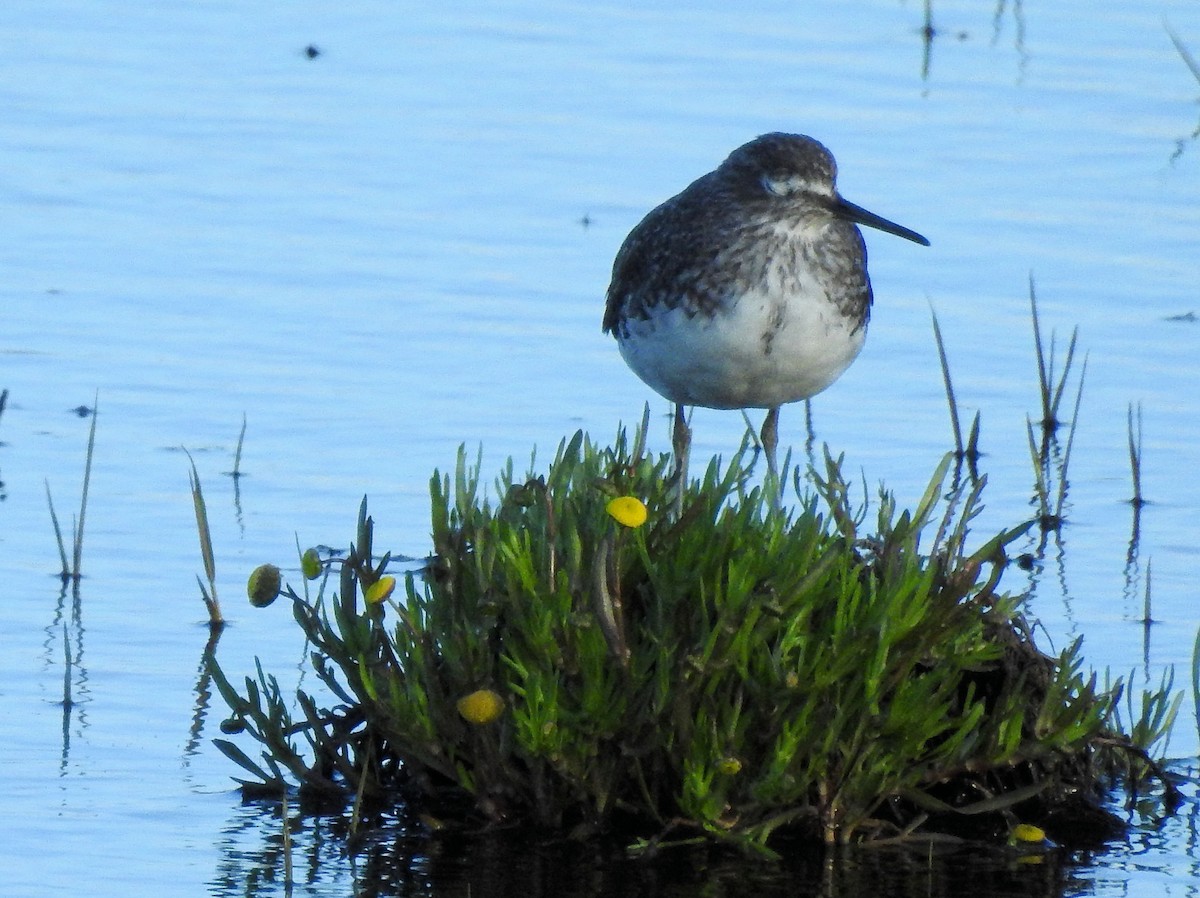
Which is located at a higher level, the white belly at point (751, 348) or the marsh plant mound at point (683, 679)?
the white belly at point (751, 348)

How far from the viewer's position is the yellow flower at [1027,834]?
6.61 m

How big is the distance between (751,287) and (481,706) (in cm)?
255

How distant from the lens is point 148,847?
21.4ft

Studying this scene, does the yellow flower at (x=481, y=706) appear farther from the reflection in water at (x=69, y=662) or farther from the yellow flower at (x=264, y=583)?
the reflection in water at (x=69, y=662)

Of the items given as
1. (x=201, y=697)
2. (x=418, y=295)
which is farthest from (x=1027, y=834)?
(x=418, y=295)

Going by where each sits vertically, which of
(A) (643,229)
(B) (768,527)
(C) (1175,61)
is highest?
(C) (1175,61)

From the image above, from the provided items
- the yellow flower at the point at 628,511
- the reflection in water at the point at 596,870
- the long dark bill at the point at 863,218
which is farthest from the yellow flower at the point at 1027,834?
the long dark bill at the point at 863,218

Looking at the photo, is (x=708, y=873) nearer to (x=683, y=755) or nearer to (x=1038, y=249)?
(x=683, y=755)

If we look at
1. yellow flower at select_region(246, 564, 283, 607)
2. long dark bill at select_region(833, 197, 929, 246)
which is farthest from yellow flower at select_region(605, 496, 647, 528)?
long dark bill at select_region(833, 197, 929, 246)

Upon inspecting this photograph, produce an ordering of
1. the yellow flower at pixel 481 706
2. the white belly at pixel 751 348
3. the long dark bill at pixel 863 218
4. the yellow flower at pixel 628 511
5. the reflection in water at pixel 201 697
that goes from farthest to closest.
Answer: the long dark bill at pixel 863 218, the white belly at pixel 751 348, the reflection in water at pixel 201 697, the yellow flower at pixel 481 706, the yellow flower at pixel 628 511

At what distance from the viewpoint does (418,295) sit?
1147 centimetres

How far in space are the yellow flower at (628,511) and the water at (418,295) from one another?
108 cm

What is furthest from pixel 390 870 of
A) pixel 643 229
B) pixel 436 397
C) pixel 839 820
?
pixel 436 397

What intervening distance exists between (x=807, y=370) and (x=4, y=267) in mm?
4804
